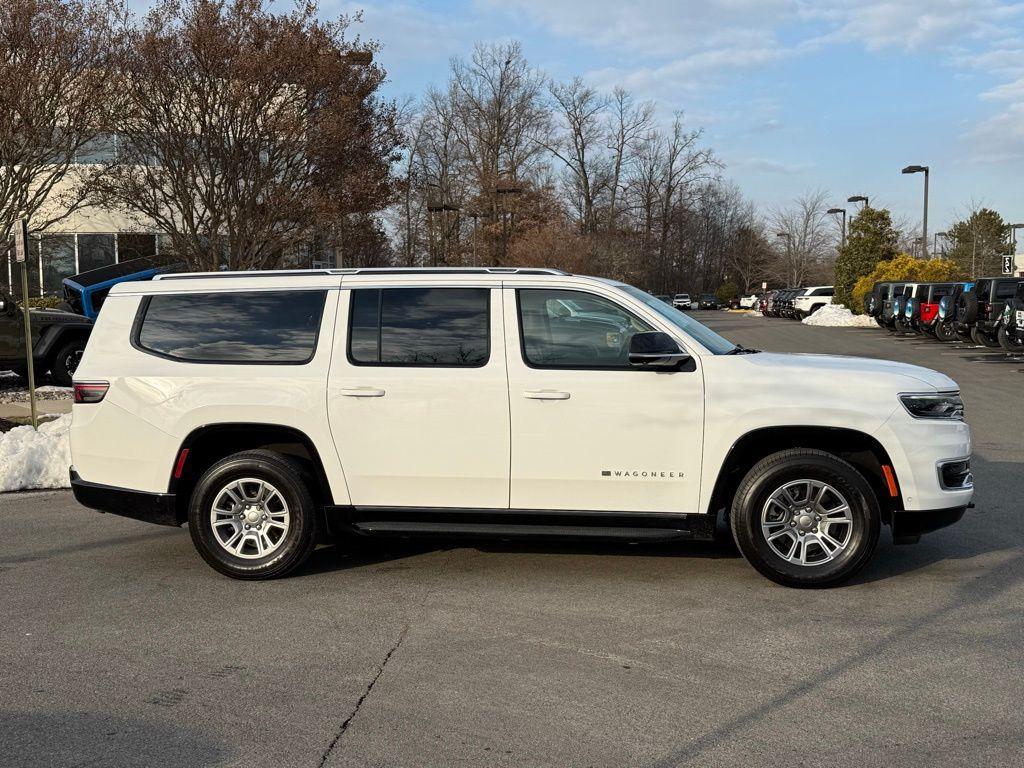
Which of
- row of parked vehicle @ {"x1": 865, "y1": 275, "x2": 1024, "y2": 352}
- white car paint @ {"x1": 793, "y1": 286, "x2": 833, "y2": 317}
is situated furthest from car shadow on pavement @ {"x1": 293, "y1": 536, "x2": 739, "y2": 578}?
white car paint @ {"x1": 793, "y1": 286, "x2": 833, "y2": 317}

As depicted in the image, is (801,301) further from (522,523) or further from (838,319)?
(522,523)

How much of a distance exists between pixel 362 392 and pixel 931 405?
3.35 meters

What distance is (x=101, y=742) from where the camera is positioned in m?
3.98

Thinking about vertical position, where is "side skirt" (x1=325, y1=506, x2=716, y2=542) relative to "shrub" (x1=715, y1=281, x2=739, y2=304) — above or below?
below

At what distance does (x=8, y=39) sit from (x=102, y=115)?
6.29 feet

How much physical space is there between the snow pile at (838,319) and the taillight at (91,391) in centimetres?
3899

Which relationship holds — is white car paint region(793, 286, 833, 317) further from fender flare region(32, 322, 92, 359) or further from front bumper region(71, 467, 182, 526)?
front bumper region(71, 467, 182, 526)

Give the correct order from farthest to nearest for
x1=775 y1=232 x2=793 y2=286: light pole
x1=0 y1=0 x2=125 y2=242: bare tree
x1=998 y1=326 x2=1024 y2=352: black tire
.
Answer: x1=775 y1=232 x2=793 y2=286: light pole < x1=998 y1=326 x2=1024 y2=352: black tire < x1=0 y1=0 x2=125 y2=242: bare tree

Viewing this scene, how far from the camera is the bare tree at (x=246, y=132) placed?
17781 mm

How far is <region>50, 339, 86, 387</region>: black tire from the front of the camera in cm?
1680

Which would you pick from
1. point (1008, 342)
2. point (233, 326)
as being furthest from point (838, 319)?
point (233, 326)

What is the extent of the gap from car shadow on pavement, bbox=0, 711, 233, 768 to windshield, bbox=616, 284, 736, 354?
3.50m

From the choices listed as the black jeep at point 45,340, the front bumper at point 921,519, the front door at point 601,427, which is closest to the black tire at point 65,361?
the black jeep at point 45,340

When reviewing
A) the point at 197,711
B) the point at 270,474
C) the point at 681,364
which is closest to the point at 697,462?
the point at 681,364
